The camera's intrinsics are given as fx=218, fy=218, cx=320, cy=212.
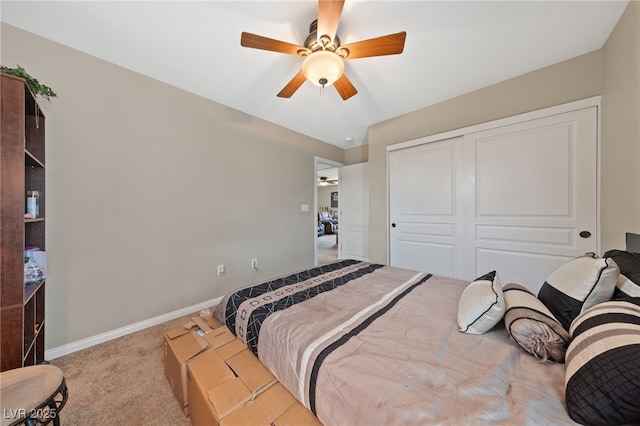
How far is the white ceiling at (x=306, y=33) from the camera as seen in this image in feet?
5.00

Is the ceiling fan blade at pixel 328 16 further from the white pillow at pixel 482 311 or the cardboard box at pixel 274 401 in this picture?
the cardboard box at pixel 274 401

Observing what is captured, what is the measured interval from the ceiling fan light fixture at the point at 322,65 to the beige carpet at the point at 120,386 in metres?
2.34

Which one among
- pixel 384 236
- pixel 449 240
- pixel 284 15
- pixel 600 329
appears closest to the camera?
pixel 600 329

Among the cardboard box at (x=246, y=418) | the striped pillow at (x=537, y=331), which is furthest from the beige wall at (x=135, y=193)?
the striped pillow at (x=537, y=331)

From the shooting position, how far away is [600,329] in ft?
2.29

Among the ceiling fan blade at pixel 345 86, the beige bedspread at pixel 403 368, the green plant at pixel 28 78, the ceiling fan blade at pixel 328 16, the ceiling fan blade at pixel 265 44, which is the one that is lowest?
the beige bedspread at pixel 403 368

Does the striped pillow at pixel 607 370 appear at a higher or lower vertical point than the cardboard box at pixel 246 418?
higher

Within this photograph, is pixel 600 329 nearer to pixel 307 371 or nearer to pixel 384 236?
pixel 307 371

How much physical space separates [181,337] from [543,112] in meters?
3.60

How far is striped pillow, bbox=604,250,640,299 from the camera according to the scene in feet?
2.75

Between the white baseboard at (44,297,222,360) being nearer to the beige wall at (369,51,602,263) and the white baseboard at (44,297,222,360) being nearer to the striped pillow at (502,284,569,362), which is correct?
the beige wall at (369,51,602,263)

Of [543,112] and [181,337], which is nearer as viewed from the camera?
[181,337]

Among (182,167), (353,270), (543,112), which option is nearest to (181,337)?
(353,270)

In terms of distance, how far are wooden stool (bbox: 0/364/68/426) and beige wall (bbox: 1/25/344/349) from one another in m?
1.25
